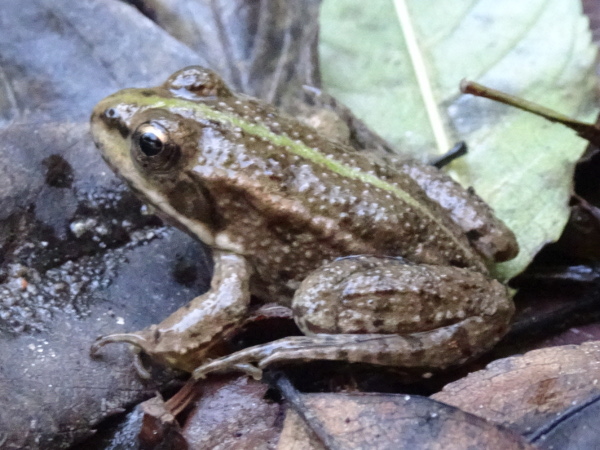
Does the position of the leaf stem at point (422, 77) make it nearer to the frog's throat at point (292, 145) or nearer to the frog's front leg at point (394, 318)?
the frog's throat at point (292, 145)

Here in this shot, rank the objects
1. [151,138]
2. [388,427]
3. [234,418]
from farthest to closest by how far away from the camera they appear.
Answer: [151,138]
[234,418]
[388,427]

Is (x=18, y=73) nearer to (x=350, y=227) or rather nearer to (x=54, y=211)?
(x=54, y=211)

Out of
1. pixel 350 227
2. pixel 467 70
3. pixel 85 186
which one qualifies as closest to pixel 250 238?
pixel 350 227

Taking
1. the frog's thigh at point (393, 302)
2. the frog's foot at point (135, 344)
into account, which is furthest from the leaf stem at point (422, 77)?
the frog's foot at point (135, 344)

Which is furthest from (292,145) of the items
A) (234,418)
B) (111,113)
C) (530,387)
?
(530,387)

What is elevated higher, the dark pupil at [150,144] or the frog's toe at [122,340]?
the dark pupil at [150,144]

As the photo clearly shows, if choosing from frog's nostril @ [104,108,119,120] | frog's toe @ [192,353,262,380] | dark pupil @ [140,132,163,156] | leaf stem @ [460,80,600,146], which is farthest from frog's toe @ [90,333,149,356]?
leaf stem @ [460,80,600,146]

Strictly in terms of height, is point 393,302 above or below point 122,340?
above

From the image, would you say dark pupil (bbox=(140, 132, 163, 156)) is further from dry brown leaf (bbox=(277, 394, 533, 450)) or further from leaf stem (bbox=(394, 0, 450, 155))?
leaf stem (bbox=(394, 0, 450, 155))

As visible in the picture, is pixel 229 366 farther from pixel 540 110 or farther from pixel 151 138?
pixel 540 110
